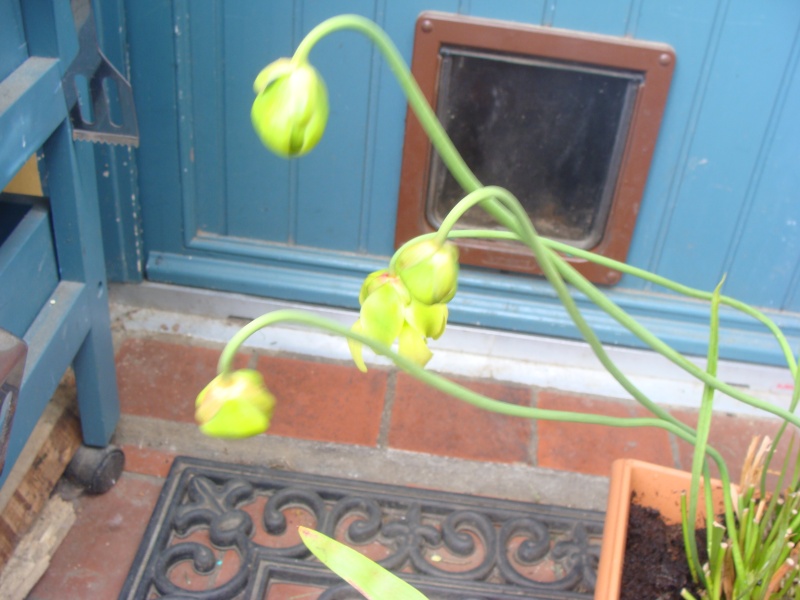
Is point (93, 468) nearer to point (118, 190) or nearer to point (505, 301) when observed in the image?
point (118, 190)

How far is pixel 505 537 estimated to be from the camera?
1.24m

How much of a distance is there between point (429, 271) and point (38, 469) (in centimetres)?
90

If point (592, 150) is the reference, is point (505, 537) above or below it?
below

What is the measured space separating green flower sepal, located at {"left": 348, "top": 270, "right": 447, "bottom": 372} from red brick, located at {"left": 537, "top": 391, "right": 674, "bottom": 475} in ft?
2.90

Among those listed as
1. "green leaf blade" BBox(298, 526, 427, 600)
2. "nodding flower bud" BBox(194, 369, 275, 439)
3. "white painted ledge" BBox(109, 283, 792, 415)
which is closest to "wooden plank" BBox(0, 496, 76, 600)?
"white painted ledge" BBox(109, 283, 792, 415)

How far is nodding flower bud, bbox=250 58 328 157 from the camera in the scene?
48cm

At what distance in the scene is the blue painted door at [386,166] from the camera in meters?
1.29

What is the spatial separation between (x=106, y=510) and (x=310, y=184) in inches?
24.7

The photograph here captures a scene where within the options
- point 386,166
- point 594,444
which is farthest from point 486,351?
point 386,166

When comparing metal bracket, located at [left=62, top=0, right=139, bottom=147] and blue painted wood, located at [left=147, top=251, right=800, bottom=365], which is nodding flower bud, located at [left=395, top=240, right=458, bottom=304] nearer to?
metal bracket, located at [left=62, top=0, right=139, bottom=147]

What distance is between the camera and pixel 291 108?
0.48 meters

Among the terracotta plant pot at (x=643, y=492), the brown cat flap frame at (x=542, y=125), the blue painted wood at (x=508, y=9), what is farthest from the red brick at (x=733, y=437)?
the blue painted wood at (x=508, y=9)

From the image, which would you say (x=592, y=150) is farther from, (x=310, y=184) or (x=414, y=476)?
(x=414, y=476)

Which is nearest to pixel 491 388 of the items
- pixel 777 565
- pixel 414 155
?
pixel 414 155
